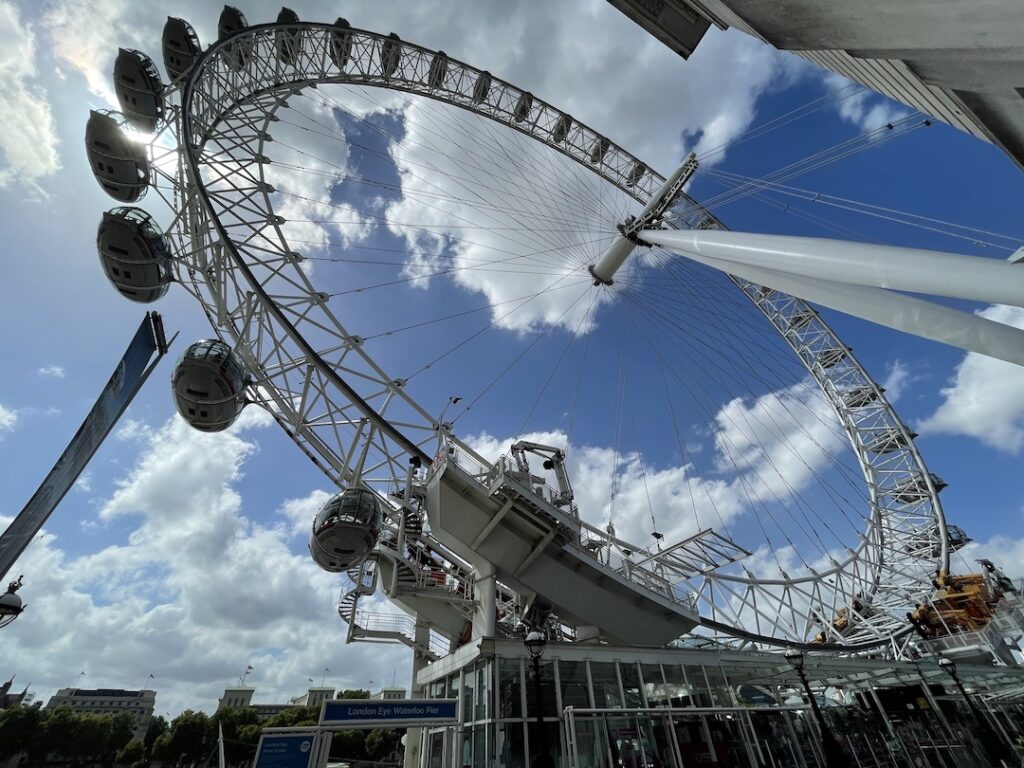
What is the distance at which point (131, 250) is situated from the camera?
1667cm

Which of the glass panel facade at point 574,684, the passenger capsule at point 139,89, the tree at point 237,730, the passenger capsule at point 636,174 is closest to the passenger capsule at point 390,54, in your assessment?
the passenger capsule at point 139,89

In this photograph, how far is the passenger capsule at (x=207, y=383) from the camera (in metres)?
15.6

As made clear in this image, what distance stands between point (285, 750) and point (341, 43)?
1220 inches

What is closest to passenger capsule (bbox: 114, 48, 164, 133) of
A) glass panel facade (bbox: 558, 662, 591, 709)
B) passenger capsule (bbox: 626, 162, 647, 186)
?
glass panel facade (bbox: 558, 662, 591, 709)

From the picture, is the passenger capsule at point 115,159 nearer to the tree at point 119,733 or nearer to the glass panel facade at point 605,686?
the glass panel facade at point 605,686

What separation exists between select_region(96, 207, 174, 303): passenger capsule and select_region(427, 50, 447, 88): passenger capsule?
62.0 ft

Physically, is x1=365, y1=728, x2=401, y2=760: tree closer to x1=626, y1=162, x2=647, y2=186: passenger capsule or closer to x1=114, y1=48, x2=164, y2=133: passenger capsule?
x1=114, y1=48, x2=164, y2=133: passenger capsule

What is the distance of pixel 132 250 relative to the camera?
1669 centimetres

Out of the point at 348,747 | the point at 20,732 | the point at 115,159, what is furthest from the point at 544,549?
the point at 20,732

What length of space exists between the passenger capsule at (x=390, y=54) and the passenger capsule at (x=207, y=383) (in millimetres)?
20246

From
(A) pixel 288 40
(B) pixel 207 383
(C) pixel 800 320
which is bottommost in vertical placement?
(B) pixel 207 383

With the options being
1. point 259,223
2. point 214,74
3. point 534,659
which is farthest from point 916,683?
point 214,74

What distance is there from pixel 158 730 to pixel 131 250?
8630 cm

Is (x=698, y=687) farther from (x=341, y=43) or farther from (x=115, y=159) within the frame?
(x=341, y=43)
